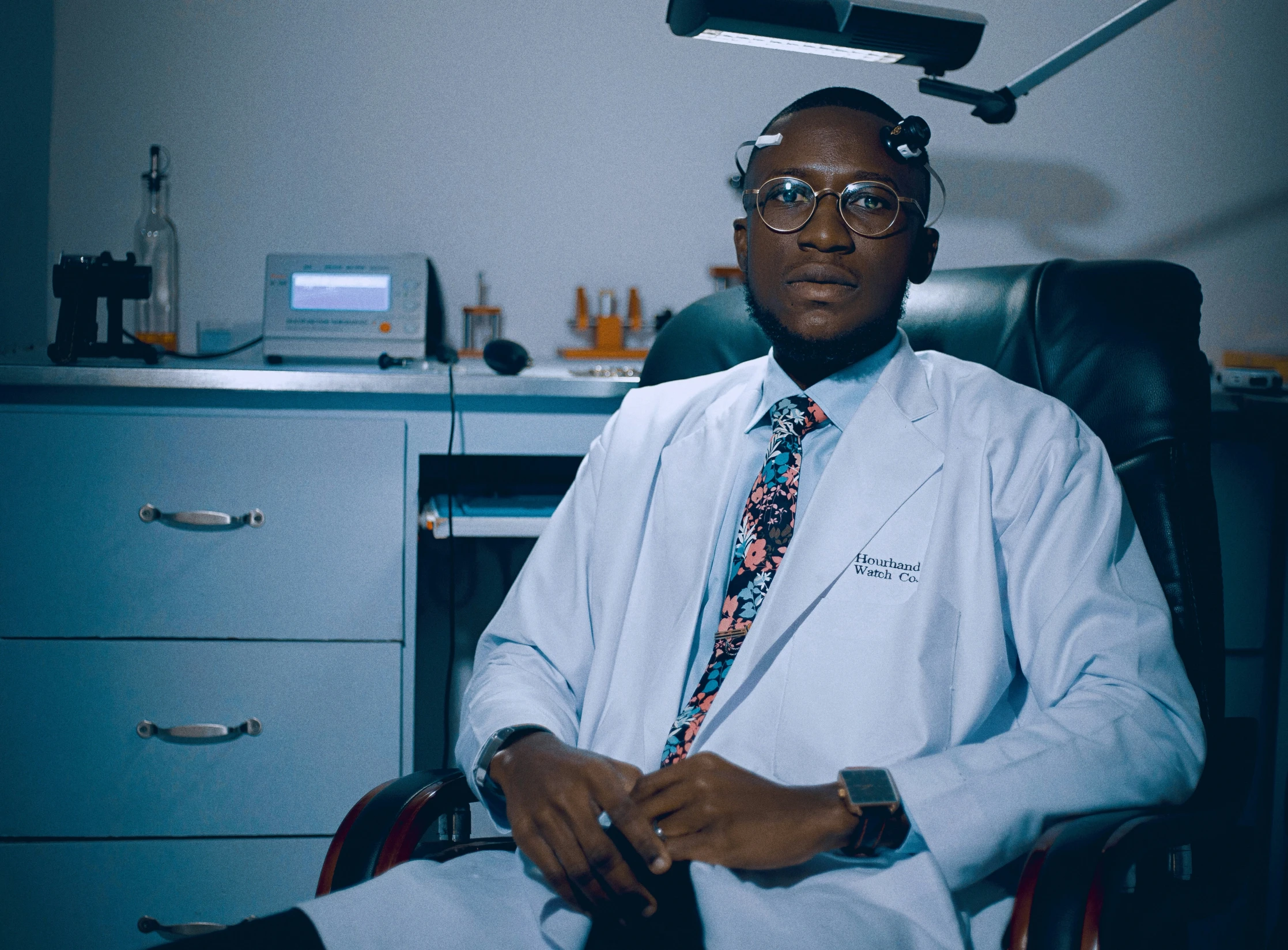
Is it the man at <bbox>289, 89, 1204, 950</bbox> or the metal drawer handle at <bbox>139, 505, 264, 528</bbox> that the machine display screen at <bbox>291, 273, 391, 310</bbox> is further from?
the man at <bbox>289, 89, 1204, 950</bbox>

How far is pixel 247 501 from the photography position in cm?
150

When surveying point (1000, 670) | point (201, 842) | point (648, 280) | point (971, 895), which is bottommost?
point (201, 842)

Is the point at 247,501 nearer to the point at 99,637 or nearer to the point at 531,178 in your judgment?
the point at 99,637

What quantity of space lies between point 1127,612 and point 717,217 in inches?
56.3

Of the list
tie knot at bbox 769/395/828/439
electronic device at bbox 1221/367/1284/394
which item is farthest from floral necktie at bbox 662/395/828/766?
electronic device at bbox 1221/367/1284/394

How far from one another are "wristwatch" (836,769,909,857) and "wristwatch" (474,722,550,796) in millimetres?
309

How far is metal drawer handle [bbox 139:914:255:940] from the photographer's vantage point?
146cm

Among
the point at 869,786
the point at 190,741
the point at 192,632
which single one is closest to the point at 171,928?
the point at 190,741

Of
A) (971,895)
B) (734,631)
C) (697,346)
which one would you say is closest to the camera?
(971,895)

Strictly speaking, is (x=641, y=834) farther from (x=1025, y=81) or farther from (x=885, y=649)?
(x=1025, y=81)

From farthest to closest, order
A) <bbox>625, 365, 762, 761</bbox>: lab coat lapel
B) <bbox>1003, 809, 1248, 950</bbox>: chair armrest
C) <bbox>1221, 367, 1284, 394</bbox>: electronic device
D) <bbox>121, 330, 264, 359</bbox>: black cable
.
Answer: <bbox>121, 330, 264, 359</bbox>: black cable → <bbox>1221, 367, 1284, 394</bbox>: electronic device → <bbox>625, 365, 762, 761</bbox>: lab coat lapel → <bbox>1003, 809, 1248, 950</bbox>: chair armrest

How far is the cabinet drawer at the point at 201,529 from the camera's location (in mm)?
1467

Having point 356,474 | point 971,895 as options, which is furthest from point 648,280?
point 971,895

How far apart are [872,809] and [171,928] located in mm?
1208
